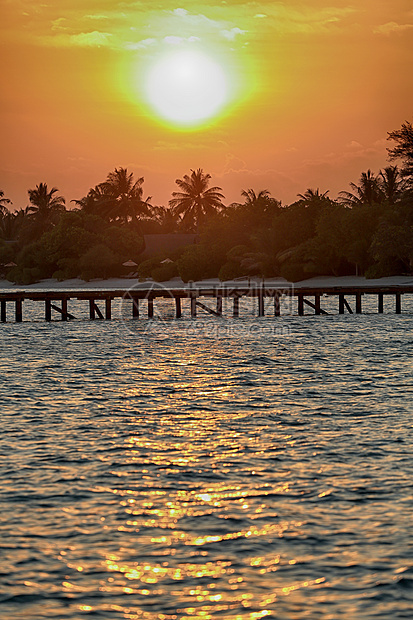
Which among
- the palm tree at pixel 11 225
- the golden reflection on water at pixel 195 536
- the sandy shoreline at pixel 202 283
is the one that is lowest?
the golden reflection on water at pixel 195 536

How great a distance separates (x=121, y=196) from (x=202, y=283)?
3045 centimetres

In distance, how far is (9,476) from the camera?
12.5 metres

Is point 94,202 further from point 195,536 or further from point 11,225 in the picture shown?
point 195,536

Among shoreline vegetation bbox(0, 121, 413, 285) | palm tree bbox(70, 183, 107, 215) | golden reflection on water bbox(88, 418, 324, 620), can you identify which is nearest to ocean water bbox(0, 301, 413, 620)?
golden reflection on water bbox(88, 418, 324, 620)

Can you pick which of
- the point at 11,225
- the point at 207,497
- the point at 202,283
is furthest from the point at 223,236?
the point at 207,497

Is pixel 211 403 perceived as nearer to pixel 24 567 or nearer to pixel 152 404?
pixel 152 404

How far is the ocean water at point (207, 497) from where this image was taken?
795 centimetres

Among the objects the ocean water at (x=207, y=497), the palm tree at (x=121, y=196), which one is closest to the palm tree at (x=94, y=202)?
the palm tree at (x=121, y=196)

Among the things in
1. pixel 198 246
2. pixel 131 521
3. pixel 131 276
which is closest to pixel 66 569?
pixel 131 521

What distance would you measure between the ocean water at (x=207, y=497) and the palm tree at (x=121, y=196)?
9713 centimetres

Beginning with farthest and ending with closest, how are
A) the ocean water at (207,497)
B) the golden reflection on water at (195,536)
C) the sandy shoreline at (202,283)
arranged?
the sandy shoreline at (202,283)
the ocean water at (207,497)
the golden reflection on water at (195,536)

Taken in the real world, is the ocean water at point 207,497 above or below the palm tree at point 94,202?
below

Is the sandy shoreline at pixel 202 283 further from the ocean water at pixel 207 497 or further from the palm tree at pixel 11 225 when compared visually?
the ocean water at pixel 207 497

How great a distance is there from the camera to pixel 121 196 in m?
122
